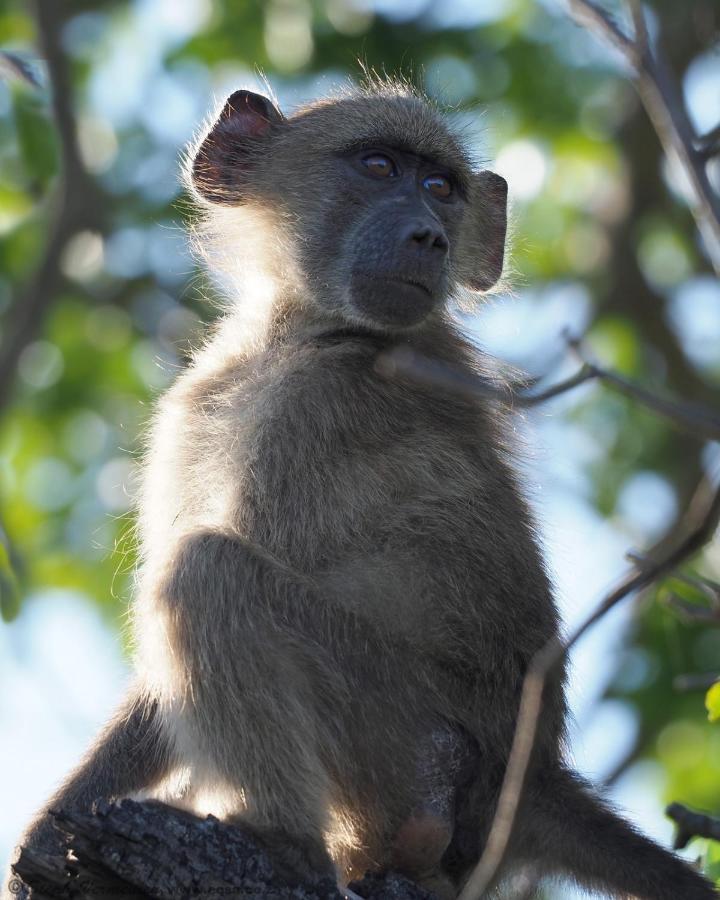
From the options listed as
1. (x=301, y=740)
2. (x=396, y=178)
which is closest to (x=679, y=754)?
(x=396, y=178)

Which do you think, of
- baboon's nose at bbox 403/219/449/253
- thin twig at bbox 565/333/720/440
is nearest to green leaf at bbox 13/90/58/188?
baboon's nose at bbox 403/219/449/253

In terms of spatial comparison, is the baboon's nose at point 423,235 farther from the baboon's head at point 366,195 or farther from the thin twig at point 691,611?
the thin twig at point 691,611

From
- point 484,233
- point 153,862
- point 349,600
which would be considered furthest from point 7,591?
point 484,233

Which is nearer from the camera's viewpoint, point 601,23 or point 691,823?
point 601,23

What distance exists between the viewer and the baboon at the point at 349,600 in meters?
5.23

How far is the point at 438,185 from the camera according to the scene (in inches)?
299

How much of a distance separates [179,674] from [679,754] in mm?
6893

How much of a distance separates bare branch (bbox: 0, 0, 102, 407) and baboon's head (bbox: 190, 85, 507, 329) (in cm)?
264

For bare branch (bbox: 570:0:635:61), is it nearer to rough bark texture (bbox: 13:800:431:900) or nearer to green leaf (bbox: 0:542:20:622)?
green leaf (bbox: 0:542:20:622)

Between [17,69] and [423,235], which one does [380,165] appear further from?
[17,69]

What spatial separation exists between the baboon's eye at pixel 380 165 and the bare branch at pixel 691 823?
12.7 feet

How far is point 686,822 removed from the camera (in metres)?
4.69

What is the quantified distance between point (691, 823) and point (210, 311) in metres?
7.36

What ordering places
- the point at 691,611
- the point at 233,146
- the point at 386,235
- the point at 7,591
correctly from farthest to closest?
1. the point at 233,146
2. the point at 386,235
3. the point at 7,591
4. the point at 691,611
